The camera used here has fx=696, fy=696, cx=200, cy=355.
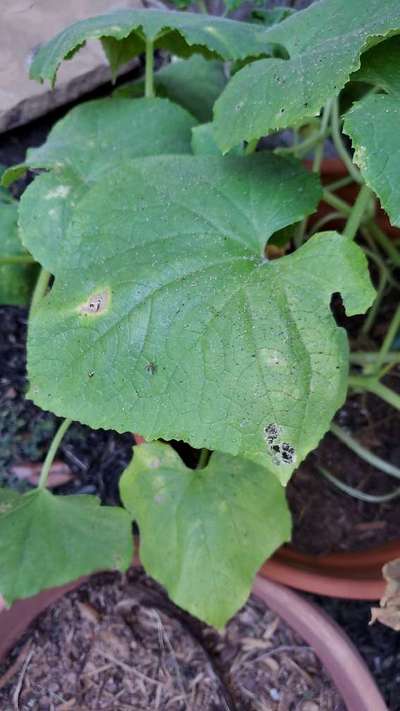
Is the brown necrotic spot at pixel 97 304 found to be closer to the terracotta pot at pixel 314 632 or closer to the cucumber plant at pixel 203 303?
the cucumber plant at pixel 203 303

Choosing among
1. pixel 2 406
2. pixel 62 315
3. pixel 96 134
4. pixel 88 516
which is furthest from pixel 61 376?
pixel 2 406

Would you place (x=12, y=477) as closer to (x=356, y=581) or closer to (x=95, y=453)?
(x=95, y=453)

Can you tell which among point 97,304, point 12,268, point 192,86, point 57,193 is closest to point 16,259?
point 12,268

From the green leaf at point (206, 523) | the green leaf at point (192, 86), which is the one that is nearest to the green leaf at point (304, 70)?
the green leaf at point (192, 86)

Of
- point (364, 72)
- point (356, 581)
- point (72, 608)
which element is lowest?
point (72, 608)

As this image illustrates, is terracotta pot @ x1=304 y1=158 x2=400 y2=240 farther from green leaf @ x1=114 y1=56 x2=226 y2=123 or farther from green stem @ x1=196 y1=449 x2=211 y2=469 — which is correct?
green stem @ x1=196 y1=449 x2=211 y2=469

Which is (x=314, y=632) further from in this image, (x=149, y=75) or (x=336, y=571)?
(x=149, y=75)
